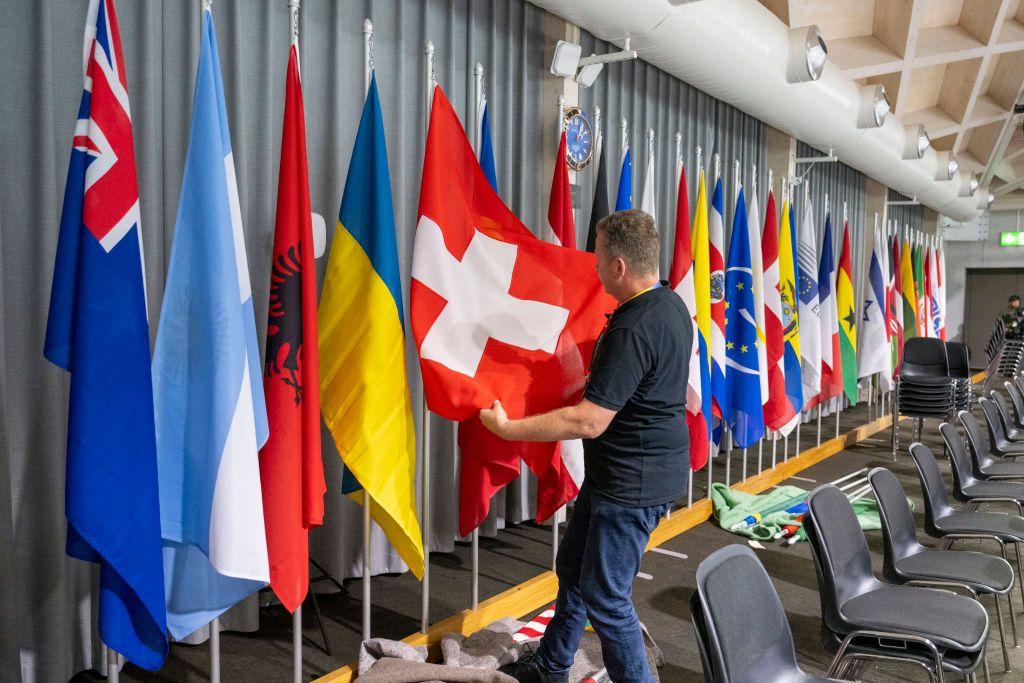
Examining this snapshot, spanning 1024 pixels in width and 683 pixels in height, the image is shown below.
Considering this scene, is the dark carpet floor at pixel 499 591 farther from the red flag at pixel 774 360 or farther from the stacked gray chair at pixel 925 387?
the stacked gray chair at pixel 925 387

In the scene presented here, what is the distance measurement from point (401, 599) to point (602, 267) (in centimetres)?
205

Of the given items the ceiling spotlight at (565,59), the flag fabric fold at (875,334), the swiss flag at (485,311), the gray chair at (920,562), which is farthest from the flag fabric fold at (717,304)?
the flag fabric fold at (875,334)

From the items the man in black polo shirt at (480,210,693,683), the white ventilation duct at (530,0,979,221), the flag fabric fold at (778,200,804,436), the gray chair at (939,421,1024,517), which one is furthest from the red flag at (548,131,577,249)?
the flag fabric fold at (778,200,804,436)

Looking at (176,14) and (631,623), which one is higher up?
(176,14)

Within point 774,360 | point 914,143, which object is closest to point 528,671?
point 774,360

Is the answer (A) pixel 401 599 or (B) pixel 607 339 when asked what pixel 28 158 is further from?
(A) pixel 401 599

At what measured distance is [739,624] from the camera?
1.95 meters

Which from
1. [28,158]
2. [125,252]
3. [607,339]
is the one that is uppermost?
[28,158]

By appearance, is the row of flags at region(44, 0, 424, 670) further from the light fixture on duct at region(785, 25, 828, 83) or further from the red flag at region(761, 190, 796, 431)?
the light fixture on duct at region(785, 25, 828, 83)

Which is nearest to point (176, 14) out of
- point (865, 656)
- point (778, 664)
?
point (778, 664)

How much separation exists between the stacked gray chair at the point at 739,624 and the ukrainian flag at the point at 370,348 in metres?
1.12

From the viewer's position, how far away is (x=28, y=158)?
266cm

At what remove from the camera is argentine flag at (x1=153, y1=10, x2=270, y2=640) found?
7.07 ft

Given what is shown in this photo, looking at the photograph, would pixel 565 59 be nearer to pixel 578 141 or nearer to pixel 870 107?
pixel 578 141
